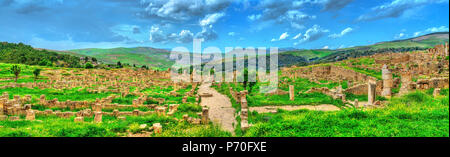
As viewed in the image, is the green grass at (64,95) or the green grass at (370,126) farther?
the green grass at (64,95)

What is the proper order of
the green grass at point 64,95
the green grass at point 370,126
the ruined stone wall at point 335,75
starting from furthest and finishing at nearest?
the ruined stone wall at point 335,75 → the green grass at point 64,95 → the green grass at point 370,126

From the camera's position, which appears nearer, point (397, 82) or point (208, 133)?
point (208, 133)

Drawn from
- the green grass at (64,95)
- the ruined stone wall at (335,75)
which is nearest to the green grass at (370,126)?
the green grass at (64,95)

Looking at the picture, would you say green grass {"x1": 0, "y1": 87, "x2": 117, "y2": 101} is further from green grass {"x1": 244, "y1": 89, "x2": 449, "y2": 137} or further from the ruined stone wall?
the ruined stone wall

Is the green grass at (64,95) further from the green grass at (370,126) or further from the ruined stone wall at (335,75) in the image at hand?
the ruined stone wall at (335,75)

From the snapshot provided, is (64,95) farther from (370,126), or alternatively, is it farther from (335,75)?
(335,75)

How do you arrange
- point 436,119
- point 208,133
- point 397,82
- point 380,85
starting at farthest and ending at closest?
point 397,82
point 380,85
point 436,119
point 208,133

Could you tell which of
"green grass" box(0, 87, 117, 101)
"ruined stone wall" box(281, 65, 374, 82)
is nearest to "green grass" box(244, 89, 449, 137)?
"green grass" box(0, 87, 117, 101)

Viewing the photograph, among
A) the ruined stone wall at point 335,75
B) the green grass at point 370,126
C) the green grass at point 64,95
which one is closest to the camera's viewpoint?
the green grass at point 370,126

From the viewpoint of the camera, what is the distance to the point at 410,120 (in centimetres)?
875

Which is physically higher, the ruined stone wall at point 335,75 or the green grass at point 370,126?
the ruined stone wall at point 335,75
